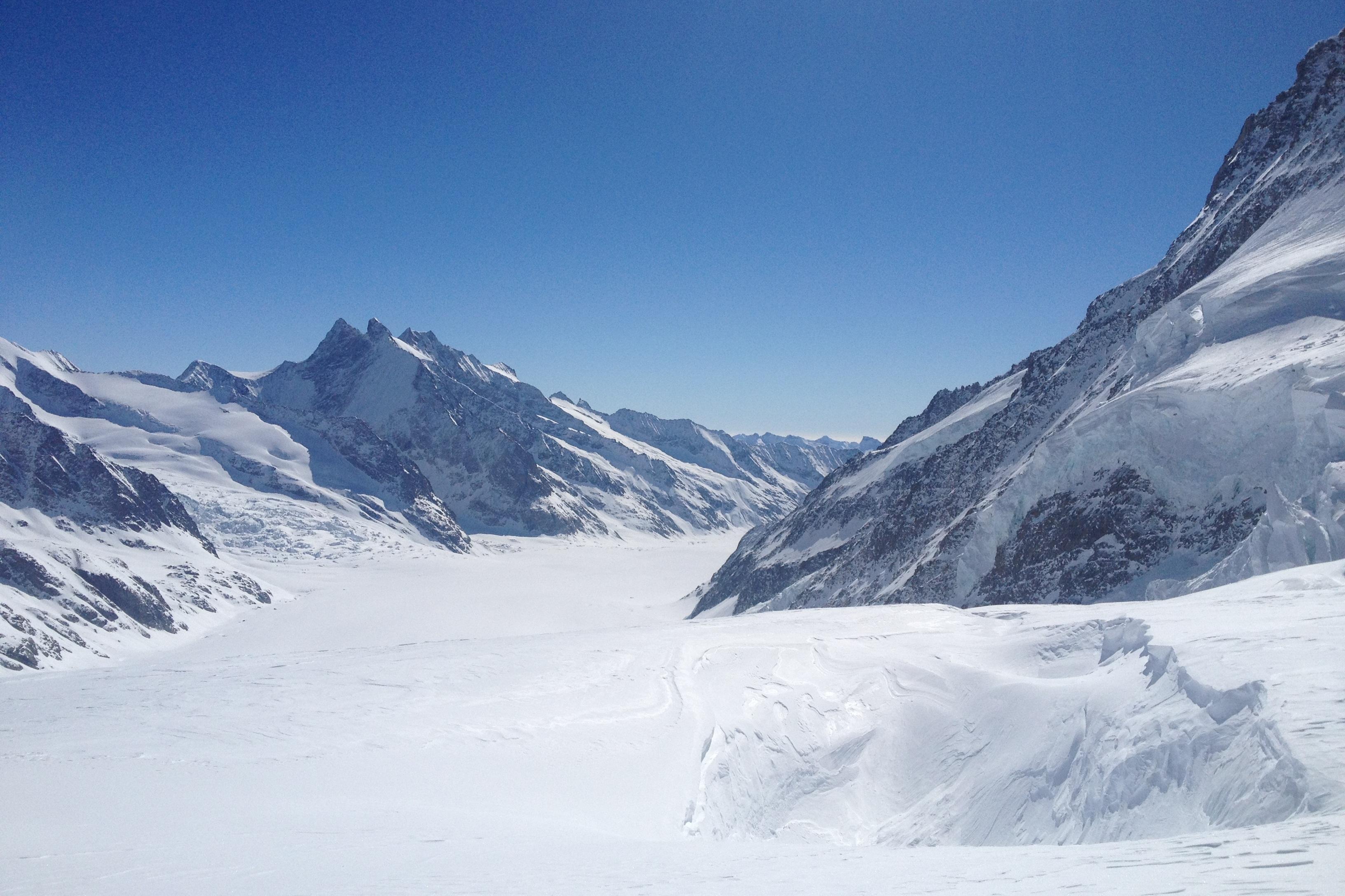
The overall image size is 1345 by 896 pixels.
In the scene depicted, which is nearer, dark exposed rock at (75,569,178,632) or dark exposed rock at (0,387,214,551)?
dark exposed rock at (75,569,178,632)

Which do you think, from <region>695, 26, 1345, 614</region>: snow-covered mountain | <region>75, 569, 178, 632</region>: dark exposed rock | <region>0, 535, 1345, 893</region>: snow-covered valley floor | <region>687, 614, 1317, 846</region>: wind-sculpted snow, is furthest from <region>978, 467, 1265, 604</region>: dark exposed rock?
<region>75, 569, 178, 632</region>: dark exposed rock

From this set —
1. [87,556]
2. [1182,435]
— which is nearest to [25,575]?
[87,556]

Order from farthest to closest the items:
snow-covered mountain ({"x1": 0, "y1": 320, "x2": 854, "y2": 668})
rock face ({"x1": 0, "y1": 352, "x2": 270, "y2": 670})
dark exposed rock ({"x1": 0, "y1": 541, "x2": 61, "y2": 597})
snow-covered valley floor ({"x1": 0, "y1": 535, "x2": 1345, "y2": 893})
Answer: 1. snow-covered mountain ({"x1": 0, "y1": 320, "x2": 854, "y2": 668})
2. dark exposed rock ({"x1": 0, "y1": 541, "x2": 61, "y2": 597})
3. rock face ({"x1": 0, "y1": 352, "x2": 270, "y2": 670})
4. snow-covered valley floor ({"x1": 0, "y1": 535, "x2": 1345, "y2": 893})

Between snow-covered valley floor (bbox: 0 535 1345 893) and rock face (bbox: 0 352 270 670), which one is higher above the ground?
rock face (bbox: 0 352 270 670)

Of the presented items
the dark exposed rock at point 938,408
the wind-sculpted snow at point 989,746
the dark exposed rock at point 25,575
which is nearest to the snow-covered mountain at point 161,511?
the dark exposed rock at point 25,575

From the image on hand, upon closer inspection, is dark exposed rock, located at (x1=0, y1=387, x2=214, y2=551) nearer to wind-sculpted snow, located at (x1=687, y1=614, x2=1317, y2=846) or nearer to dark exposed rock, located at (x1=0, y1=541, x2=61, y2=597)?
dark exposed rock, located at (x1=0, y1=541, x2=61, y2=597)

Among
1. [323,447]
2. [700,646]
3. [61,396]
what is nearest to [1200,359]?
[700,646]
